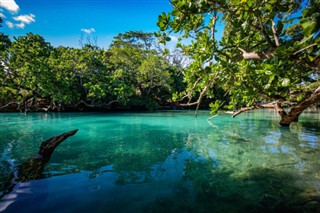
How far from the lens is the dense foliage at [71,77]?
18263mm

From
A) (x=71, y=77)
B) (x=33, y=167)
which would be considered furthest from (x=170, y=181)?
(x=71, y=77)

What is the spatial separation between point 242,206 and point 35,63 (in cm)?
2099

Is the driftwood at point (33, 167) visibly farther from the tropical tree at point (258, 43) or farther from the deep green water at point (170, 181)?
the tropical tree at point (258, 43)

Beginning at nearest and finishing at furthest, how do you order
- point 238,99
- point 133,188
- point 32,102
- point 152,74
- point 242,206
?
point 242,206
point 133,188
point 238,99
point 32,102
point 152,74

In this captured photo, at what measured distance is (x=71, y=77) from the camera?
23562 millimetres

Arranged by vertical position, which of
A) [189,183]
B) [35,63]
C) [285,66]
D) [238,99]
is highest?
[35,63]

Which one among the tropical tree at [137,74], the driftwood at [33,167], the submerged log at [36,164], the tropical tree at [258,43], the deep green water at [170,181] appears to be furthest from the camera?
the tropical tree at [137,74]

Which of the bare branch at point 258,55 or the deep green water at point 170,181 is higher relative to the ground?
the bare branch at point 258,55

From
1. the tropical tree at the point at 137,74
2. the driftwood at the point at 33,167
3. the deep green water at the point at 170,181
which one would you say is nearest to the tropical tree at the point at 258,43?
the deep green water at the point at 170,181

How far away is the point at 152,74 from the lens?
94.2ft

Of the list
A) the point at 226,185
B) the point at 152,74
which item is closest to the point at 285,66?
the point at 226,185

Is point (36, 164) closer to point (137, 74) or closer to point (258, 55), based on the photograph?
point (258, 55)

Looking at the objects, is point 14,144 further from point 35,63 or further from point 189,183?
point 35,63

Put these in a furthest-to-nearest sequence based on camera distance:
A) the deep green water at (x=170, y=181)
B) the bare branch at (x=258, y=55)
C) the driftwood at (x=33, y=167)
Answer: the driftwood at (x=33, y=167), the deep green water at (x=170, y=181), the bare branch at (x=258, y=55)
